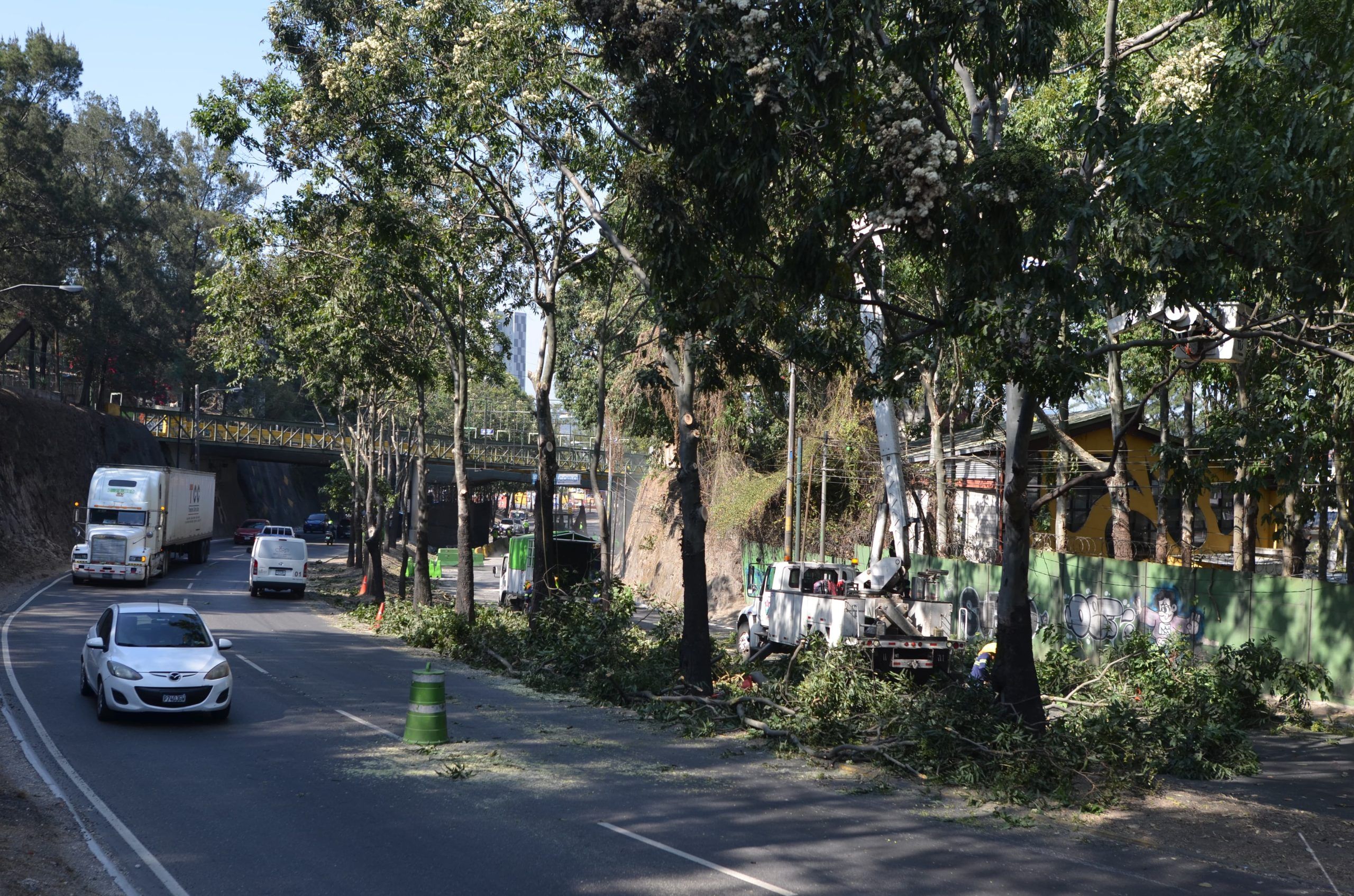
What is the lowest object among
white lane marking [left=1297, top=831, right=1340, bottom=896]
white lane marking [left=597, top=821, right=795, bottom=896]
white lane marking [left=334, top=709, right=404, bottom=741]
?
white lane marking [left=1297, top=831, right=1340, bottom=896]

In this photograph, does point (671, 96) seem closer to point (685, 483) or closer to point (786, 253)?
point (786, 253)

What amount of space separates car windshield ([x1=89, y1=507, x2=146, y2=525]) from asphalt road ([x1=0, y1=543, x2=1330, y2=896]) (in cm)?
2122

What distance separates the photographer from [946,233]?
38.8 feet

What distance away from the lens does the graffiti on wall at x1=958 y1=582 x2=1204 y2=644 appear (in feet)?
73.8

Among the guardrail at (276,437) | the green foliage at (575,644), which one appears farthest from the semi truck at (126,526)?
the guardrail at (276,437)

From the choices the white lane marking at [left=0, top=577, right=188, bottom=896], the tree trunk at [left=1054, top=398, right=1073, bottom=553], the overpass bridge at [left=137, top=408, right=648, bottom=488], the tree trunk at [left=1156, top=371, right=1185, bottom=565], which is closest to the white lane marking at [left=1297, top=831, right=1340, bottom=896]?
the white lane marking at [left=0, top=577, right=188, bottom=896]

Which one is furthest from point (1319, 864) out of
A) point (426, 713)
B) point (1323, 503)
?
point (1323, 503)

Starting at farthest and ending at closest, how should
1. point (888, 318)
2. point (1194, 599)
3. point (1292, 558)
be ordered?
point (1292, 558), point (1194, 599), point (888, 318)

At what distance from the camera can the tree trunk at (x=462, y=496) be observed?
2616 centimetres

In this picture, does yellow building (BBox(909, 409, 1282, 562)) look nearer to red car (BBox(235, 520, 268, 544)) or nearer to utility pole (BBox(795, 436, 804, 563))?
utility pole (BBox(795, 436, 804, 563))

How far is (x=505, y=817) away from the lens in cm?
1026

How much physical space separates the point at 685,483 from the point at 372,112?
30.3ft

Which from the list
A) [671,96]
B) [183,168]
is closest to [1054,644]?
[671,96]

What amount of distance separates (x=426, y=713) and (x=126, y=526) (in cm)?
2732
